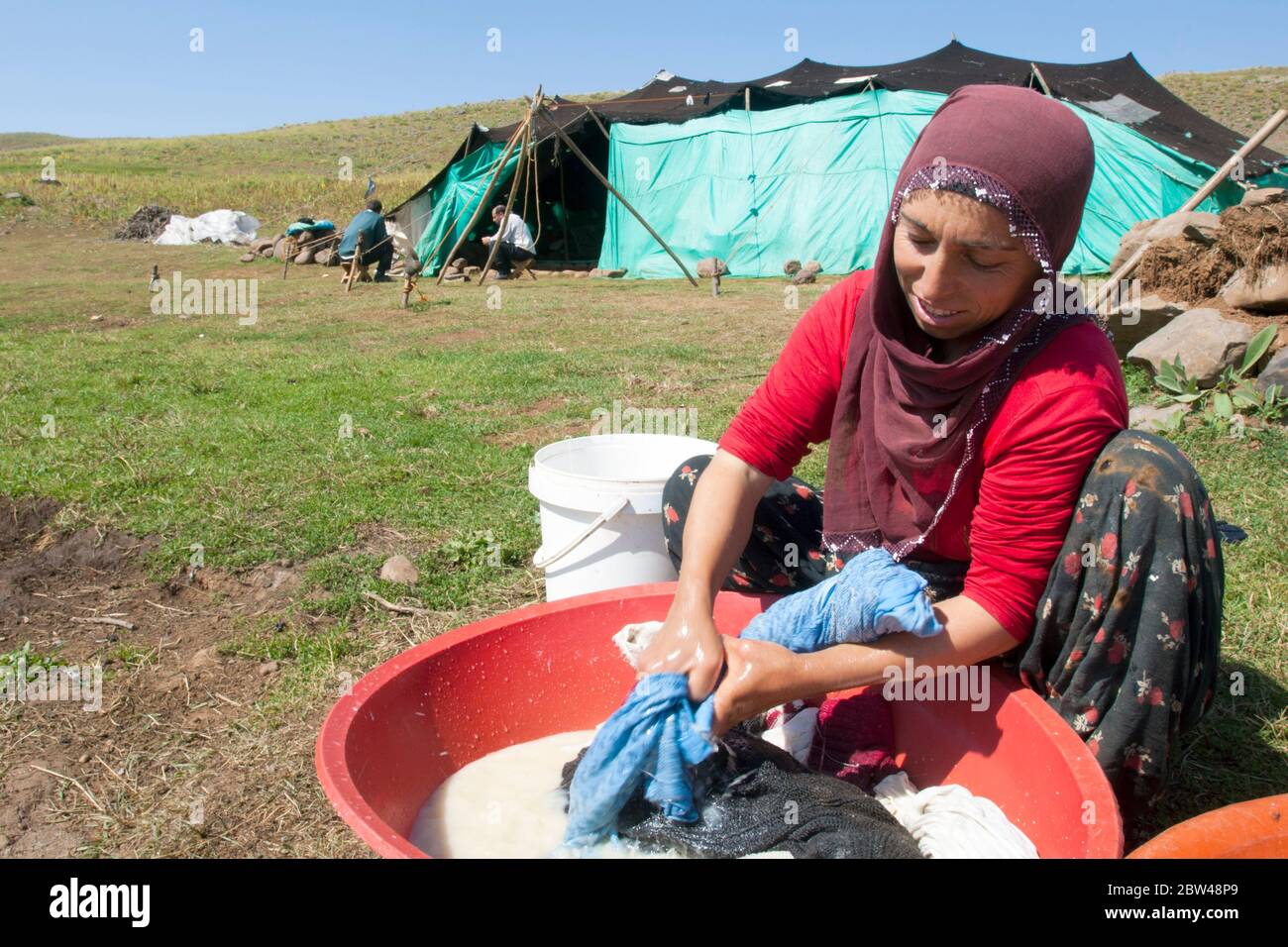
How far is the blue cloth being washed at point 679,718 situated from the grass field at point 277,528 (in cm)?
59

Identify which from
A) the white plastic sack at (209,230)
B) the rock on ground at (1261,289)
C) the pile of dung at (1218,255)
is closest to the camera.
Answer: the rock on ground at (1261,289)

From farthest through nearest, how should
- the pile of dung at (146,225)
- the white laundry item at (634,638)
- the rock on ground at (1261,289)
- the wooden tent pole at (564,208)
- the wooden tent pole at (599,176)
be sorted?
1. the pile of dung at (146,225)
2. the wooden tent pole at (564,208)
3. the wooden tent pole at (599,176)
4. the rock on ground at (1261,289)
5. the white laundry item at (634,638)

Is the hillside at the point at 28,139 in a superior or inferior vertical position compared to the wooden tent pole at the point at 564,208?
superior

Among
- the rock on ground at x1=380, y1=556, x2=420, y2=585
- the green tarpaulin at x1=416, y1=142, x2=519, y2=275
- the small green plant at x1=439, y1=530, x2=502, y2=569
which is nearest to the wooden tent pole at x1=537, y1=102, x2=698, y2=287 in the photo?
the green tarpaulin at x1=416, y1=142, x2=519, y2=275

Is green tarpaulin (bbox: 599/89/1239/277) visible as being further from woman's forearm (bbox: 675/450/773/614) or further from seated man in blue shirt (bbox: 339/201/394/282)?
woman's forearm (bbox: 675/450/773/614)

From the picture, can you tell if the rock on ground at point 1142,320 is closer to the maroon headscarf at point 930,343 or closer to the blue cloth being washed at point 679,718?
the maroon headscarf at point 930,343

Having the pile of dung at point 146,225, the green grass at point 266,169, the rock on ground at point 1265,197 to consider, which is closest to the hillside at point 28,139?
the green grass at point 266,169

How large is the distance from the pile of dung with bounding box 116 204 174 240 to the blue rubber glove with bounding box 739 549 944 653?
20.9 meters

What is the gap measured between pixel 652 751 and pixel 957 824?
52cm

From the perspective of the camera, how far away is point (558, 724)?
6.92ft

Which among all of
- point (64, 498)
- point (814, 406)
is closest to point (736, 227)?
point (64, 498)

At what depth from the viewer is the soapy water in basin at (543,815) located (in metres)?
1.55

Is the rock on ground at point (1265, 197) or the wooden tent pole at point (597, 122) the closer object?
the rock on ground at point (1265, 197)
